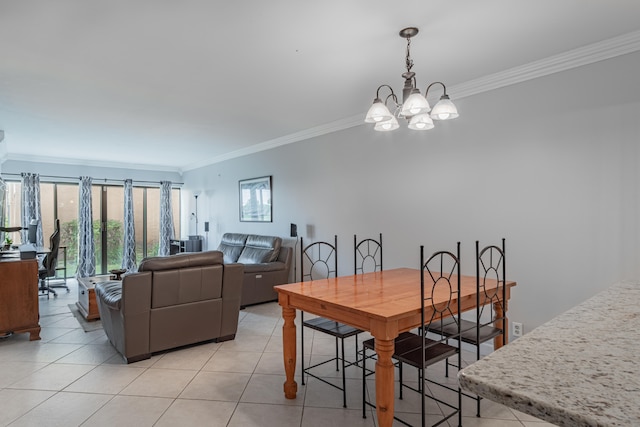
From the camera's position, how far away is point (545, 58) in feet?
9.58

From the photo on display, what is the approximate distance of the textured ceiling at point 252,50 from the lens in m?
2.20

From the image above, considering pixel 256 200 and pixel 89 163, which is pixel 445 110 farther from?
pixel 89 163

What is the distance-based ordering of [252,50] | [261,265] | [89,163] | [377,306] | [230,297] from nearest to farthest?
[377,306] < [252,50] < [230,297] < [261,265] < [89,163]

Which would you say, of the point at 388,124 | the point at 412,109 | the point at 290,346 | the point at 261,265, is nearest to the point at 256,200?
the point at 261,265

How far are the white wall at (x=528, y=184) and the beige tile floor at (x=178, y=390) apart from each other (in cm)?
117

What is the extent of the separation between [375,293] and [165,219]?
7219mm

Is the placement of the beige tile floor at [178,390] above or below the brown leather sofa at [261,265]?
below

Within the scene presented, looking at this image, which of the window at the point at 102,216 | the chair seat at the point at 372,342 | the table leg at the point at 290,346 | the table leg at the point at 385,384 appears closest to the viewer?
the table leg at the point at 385,384

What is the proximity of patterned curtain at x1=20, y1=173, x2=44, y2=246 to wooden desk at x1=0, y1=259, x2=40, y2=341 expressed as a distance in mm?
3619

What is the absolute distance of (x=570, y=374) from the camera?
2.27 ft

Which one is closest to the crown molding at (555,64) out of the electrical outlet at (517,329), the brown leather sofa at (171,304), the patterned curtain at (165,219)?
the electrical outlet at (517,329)

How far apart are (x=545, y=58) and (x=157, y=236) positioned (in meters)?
8.13

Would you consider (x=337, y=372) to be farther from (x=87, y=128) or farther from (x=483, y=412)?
(x=87, y=128)

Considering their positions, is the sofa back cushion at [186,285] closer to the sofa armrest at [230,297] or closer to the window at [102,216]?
the sofa armrest at [230,297]
